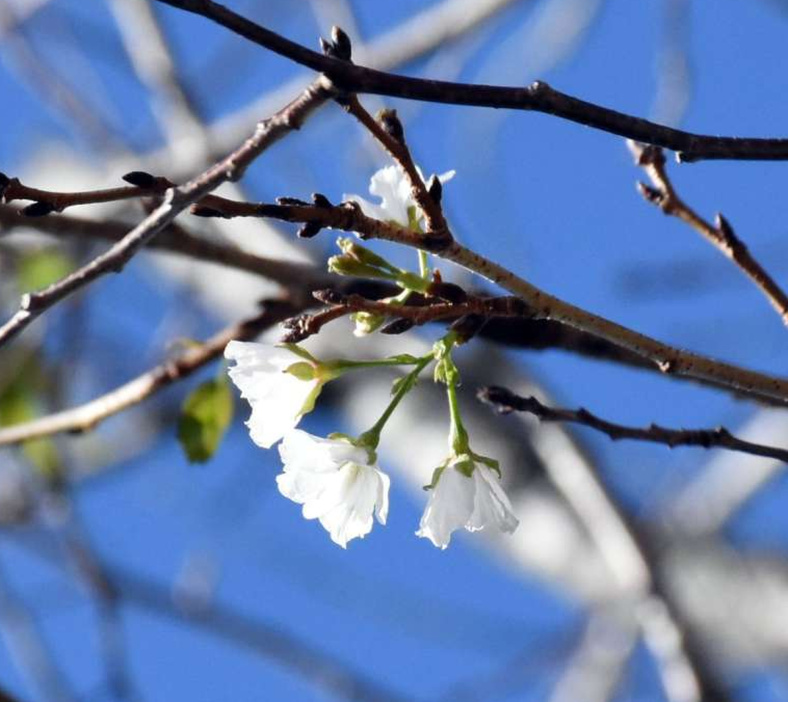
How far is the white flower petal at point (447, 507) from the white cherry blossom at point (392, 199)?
6.3 inches

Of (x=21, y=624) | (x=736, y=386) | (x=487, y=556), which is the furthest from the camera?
(x=487, y=556)

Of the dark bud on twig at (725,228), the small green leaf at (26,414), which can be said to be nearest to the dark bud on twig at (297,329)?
the dark bud on twig at (725,228)

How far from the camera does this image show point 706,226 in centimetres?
101

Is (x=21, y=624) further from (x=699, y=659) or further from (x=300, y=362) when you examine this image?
(x=300, y=362)

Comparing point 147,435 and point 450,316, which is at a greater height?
point 147,435

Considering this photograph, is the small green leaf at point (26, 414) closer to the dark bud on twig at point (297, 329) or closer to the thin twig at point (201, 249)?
the thin twig at point (201, 249)

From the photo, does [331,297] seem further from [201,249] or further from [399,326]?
[201,249]

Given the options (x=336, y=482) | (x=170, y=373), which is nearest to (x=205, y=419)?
(x=170, y=373)

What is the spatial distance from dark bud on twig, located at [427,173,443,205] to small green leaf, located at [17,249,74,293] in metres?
1.39

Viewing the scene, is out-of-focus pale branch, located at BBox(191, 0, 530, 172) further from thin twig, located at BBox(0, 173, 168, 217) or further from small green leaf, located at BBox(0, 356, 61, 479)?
thin twig, located at BBox(0, 173, 168, 217)

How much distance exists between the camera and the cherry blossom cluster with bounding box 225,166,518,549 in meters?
0.86

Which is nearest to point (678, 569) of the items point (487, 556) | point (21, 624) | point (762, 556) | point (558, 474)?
point (762, 556)

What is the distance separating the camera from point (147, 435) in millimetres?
3439

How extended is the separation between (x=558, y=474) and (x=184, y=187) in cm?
128
